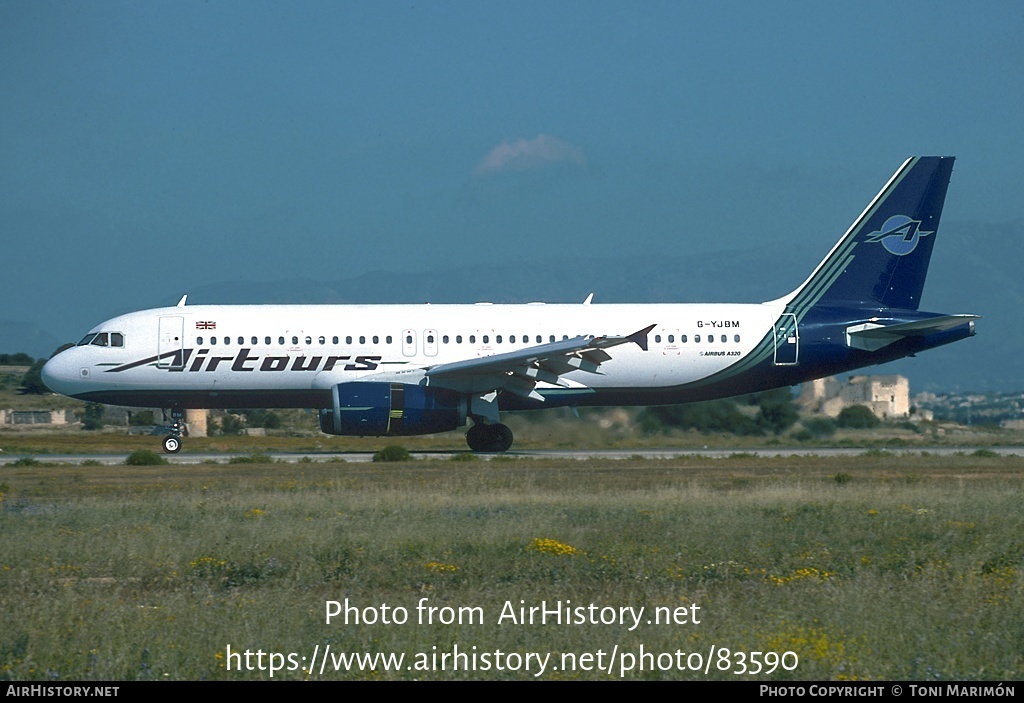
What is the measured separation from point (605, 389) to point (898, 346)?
7877 millimetres

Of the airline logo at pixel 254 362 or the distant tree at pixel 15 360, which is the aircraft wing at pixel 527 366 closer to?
the airline logo at pixel 254 362

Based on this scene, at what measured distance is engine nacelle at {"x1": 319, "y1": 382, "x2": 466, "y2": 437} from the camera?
29.4 metres

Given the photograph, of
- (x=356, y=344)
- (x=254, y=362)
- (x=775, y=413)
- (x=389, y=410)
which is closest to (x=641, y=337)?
(x=389, y=410)

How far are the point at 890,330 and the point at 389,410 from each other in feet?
43.3

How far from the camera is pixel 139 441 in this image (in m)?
40.4

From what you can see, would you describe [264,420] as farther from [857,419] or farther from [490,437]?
[857,419]

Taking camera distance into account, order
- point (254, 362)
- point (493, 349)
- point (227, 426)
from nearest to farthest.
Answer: point (254, 362) → point (493, 349) → point (227, 426)

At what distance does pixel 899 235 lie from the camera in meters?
33.7

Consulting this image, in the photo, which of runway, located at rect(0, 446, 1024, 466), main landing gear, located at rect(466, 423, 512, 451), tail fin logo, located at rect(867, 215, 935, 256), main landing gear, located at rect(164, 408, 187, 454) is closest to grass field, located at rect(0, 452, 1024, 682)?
runway, located at rect(0, 446, 1024, 466)

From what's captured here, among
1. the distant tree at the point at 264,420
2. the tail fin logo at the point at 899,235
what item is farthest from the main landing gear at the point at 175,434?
the tail fin logo at the point at 899,235

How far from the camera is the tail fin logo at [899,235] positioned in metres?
33.6

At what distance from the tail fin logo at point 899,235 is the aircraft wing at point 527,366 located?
286 inches
